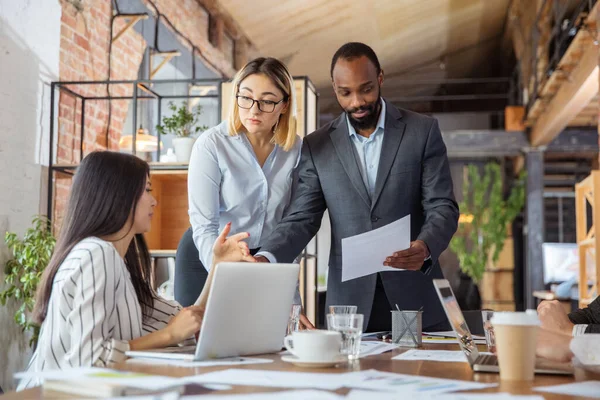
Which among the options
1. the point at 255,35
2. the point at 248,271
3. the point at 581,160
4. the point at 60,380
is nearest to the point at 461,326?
the point at 248,271

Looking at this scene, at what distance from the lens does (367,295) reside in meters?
2.07

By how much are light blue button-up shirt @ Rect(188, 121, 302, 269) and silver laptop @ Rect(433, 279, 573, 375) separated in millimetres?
730

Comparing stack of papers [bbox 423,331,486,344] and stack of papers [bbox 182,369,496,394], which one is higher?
stack of papers [bbox 182,369,496,394]

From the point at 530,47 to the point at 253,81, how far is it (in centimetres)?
869

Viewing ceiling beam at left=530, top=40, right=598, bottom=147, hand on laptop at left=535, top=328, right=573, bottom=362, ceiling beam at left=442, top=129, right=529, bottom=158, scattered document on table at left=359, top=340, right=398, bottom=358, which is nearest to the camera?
hand on laptop at left=535, top=328, right=573, bottom=362

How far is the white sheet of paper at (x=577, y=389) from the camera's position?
1054mm

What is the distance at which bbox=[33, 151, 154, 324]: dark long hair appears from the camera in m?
1.47

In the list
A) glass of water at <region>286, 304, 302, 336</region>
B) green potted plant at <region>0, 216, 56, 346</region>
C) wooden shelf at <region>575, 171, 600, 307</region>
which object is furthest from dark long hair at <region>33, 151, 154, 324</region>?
wooden shelf at <region>575, 171, 600, 307</region>

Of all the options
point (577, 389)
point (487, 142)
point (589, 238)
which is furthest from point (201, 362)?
point (487, 142)

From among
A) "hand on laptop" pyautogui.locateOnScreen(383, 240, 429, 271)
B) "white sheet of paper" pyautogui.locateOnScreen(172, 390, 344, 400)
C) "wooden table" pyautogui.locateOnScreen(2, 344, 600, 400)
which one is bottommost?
"wooden table" pyautogui.locateOnScreen(2, 344, 600, 400)

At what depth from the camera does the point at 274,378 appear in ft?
3.78

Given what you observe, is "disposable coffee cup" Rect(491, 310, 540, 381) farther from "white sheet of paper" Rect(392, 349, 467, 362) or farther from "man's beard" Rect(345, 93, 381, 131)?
"man's beard" Rect(345, 93, 381, 131)

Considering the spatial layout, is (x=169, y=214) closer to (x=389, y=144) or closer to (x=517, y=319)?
(x=389, y=144)

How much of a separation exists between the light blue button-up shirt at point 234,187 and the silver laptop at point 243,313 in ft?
1.84
